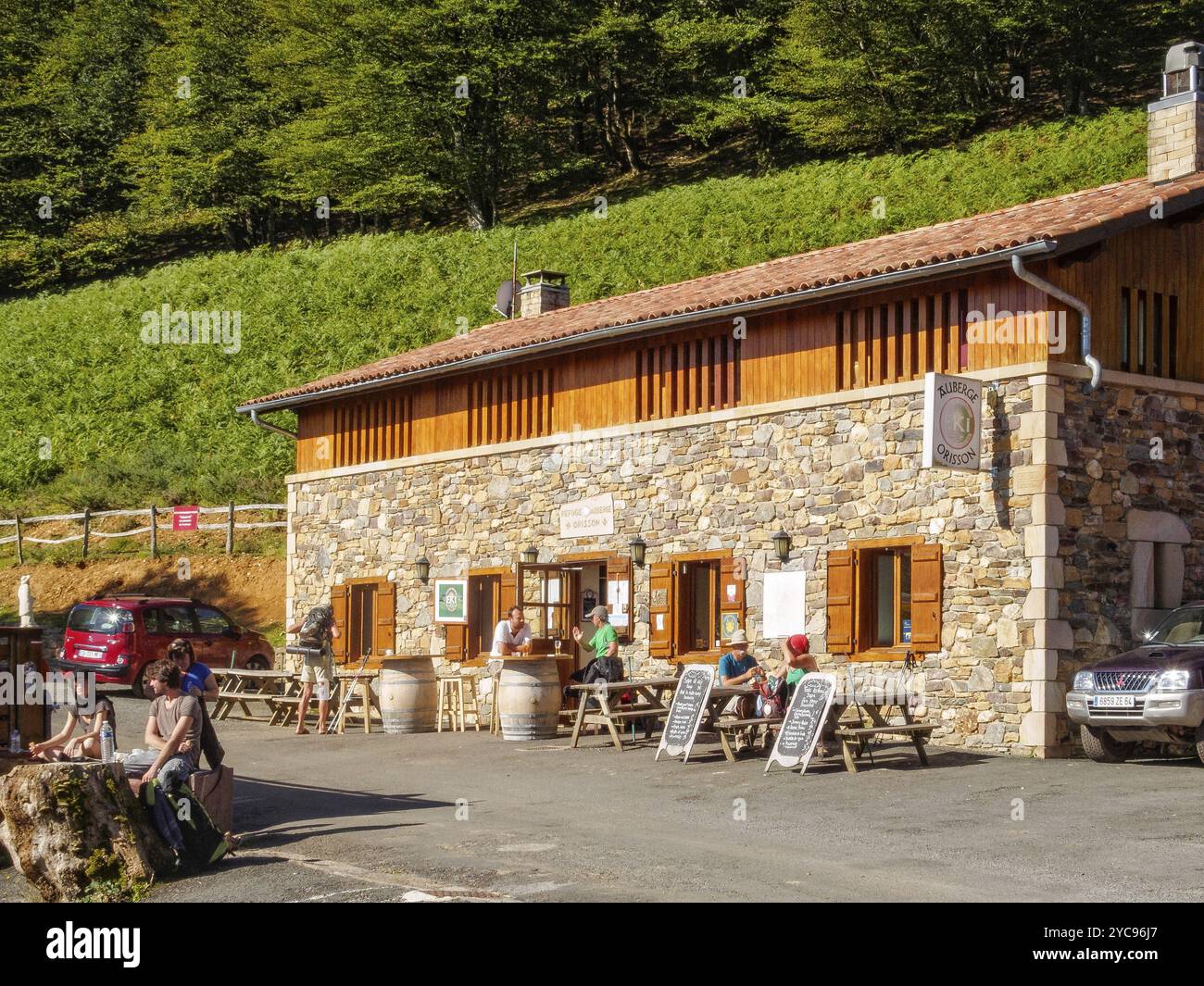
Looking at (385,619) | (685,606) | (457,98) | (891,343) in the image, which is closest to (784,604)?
(685,606)

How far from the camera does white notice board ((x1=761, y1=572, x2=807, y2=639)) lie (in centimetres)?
1802

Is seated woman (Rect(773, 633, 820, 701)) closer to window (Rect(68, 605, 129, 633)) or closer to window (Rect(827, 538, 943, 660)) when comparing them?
window (Rect(827, 538, 943, 660))

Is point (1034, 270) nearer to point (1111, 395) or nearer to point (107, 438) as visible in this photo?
point (1111, 395)

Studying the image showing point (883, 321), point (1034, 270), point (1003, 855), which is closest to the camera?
point (1003, 855)

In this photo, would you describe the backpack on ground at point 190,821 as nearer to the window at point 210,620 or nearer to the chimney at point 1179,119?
the chimney at point 1179,119

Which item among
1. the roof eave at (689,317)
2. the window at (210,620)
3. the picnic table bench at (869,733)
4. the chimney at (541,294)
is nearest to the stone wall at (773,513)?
the picnic table bench at (869,733)

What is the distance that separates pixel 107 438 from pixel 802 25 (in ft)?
77.6

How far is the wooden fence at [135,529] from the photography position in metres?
34.1

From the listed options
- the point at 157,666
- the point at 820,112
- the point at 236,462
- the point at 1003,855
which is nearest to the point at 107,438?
the point at 236,462

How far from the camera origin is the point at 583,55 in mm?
54938

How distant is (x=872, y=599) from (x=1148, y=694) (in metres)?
4.05

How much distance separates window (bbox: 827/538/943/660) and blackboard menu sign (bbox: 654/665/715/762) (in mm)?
2142

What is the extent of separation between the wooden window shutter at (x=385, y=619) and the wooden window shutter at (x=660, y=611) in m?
5.20
